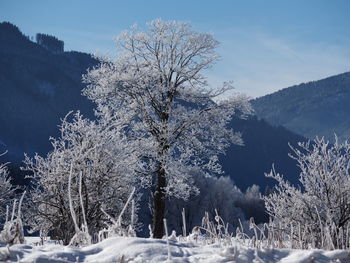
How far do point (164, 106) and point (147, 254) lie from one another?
15849 millimetres

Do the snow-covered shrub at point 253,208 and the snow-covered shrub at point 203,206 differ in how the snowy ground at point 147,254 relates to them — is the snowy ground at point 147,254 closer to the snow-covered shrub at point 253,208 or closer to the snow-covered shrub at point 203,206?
the snow-covered shrub at point 203,206

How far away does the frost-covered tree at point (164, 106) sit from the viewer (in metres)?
17.0

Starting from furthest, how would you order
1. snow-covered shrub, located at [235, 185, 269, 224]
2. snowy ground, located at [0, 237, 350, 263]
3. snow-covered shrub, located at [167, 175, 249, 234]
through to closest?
snow-covered shrub, located at [235, 185, 269, 224], snow-covered shrub, located at [167, 175, 249, 234], snowy ground, located at [0, 237, 350, 263]

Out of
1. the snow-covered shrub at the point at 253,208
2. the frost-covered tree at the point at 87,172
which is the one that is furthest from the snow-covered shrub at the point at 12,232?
the snow-covered shrub at the point at 253,208

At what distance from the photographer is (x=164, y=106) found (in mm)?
17641

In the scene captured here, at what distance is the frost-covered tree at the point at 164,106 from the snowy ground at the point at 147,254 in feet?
47.2

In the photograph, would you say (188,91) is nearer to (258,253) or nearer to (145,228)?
(258,253)

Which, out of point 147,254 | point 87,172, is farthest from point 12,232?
point 87,172

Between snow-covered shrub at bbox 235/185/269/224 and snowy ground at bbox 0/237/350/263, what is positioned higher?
snowy ground at bbox 0/237/350/263

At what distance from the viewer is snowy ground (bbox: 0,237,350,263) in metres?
1.81

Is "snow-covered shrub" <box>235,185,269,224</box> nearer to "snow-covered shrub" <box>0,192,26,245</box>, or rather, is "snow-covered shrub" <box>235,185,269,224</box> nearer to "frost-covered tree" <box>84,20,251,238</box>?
"frost-covered tree" <box>84,20,251,238</box>

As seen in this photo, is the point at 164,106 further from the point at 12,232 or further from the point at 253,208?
the point at 253,208

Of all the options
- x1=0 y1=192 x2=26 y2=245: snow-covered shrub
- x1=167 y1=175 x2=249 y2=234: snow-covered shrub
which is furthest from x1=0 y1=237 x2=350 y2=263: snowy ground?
x1=167 y1=175 x2=249 y2=234: snow-covered shrub

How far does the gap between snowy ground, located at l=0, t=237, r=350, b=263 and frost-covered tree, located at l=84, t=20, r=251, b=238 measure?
1437 cm
